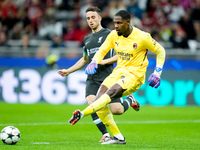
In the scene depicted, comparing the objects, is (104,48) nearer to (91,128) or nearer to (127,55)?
(127,55)

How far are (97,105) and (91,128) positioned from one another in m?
3.62

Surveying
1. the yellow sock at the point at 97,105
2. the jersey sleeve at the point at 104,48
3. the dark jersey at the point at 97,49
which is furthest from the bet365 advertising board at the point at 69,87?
the yellow sock at the point at 97,105

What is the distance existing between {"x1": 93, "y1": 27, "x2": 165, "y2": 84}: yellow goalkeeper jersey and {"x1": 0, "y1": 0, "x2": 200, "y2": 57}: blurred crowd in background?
8.90 m

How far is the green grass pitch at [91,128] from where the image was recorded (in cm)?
726

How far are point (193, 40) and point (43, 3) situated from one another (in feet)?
22.9

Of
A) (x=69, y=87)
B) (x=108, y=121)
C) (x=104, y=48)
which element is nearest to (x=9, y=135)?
(x=108, y=121)

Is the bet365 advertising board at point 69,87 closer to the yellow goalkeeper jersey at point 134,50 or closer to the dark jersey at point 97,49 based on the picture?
the dark jersey at point 97,49

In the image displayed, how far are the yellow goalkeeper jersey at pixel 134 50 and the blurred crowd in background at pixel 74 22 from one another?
890 centimetres

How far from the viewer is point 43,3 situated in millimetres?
19656

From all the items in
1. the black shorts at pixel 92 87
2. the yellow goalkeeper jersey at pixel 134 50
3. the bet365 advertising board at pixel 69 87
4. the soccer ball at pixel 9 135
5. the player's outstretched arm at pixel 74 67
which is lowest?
the bet365 advertising board at pixel 69 87

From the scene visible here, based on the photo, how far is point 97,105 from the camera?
6.55 meters

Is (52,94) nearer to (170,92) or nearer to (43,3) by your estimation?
(170,92)

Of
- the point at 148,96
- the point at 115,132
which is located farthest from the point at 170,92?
the point at 115,132

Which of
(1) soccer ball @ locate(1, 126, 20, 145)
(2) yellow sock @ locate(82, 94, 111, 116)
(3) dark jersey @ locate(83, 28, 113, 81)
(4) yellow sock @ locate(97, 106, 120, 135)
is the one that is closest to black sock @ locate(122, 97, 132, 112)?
(4) yellow sock @ locate(97, 106, 120, 135)
